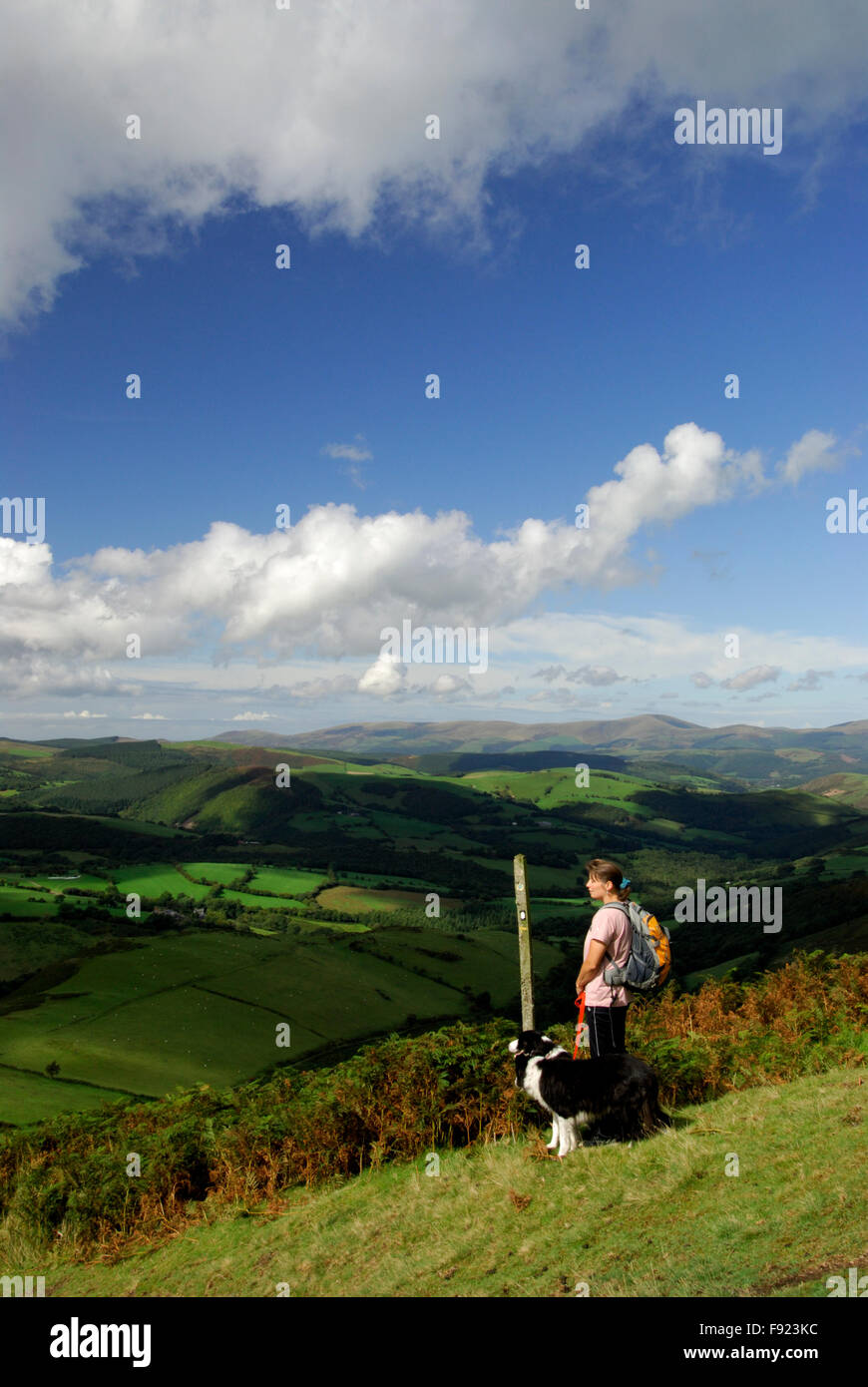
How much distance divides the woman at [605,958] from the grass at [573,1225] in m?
1.11

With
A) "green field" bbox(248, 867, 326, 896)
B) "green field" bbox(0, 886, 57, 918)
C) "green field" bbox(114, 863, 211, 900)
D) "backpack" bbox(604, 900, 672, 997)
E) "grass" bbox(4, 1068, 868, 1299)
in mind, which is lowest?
"green field" bbox(248, 867, 326, 896)

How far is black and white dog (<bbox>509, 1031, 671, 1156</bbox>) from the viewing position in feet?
26.5

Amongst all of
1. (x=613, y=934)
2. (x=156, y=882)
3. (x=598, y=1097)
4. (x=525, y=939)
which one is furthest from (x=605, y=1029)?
(x=156, y=882)

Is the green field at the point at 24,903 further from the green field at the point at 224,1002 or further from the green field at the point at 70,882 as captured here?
the green field at the point at 224,1002

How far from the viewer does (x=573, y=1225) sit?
6.62 metres

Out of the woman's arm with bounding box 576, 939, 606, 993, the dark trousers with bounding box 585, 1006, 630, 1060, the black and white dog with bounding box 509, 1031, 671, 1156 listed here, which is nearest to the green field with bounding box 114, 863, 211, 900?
the black and white dog with bounding box 509, 1031, 671, 1156

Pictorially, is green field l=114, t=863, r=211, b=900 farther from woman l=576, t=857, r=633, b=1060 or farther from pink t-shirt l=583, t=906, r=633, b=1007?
pink t-shirt l=583, t=906, r=633, b=1007

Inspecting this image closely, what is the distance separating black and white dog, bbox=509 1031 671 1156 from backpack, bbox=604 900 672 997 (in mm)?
783

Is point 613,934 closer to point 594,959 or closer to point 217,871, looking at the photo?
point 594,959

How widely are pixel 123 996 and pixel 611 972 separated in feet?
245

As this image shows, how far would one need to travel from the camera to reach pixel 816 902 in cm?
5841

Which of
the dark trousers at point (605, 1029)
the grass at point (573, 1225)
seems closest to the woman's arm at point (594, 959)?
the dark trousers at point (605, 1029)
